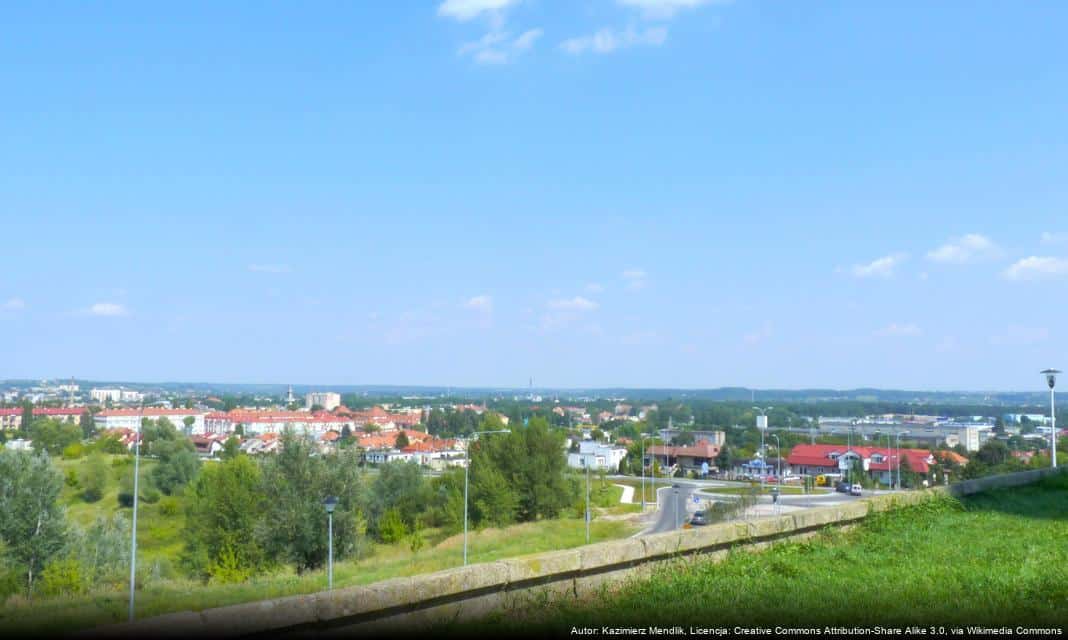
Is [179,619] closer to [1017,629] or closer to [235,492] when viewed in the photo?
[1017,629]

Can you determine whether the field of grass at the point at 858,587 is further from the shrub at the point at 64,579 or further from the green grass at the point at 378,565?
the shrub at the point at 64,579

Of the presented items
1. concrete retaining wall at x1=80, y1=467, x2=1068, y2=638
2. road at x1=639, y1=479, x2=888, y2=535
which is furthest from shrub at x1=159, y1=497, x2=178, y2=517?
concrete retaining wall at x1=80, y1=467, x2=1068, y2=638

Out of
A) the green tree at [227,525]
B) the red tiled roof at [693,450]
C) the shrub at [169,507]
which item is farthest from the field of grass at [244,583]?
the red tiled roof at [693,450]

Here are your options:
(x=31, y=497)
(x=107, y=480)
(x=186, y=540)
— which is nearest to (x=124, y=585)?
(x=31, y=497)

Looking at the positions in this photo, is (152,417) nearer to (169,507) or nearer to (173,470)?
(173,470)

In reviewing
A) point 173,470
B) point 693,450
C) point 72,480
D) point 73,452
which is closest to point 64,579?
point 72,480

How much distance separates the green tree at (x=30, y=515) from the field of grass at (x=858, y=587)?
39.1 meters

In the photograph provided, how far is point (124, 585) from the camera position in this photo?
96.0ft

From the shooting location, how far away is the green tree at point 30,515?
3759 centimetres

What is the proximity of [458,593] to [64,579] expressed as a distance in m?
34.0

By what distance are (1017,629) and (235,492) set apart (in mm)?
44912

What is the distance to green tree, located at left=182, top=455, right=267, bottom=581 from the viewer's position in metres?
39.2

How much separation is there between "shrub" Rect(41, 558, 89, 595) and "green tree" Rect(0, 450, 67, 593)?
95.9 inches

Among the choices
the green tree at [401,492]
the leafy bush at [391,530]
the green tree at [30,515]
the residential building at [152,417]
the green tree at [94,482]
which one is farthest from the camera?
the residential building at [152,417]
